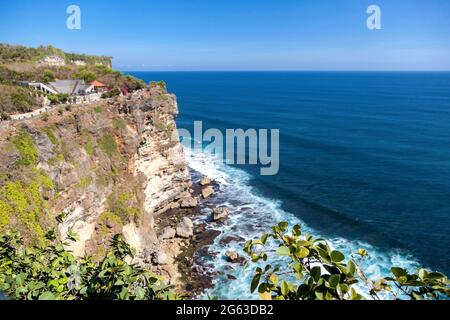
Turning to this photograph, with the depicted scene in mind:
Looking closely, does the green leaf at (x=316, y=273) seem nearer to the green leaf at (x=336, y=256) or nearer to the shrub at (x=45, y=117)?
the green leaf at (x=336, y=256)

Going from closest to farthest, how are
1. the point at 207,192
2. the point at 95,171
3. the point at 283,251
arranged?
the point at 283,251 → the point at 95,171 → the point at 207,192

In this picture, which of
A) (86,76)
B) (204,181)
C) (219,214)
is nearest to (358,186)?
(219,214)

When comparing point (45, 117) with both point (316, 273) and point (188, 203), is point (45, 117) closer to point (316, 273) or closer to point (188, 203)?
point (188, 203)

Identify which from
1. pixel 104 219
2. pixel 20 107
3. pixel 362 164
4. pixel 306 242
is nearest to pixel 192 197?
pixel 104 219

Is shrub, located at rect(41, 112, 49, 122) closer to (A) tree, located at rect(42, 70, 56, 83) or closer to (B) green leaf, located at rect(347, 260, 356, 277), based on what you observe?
(A) tree, located at rect(42, 70, 56, 83)
